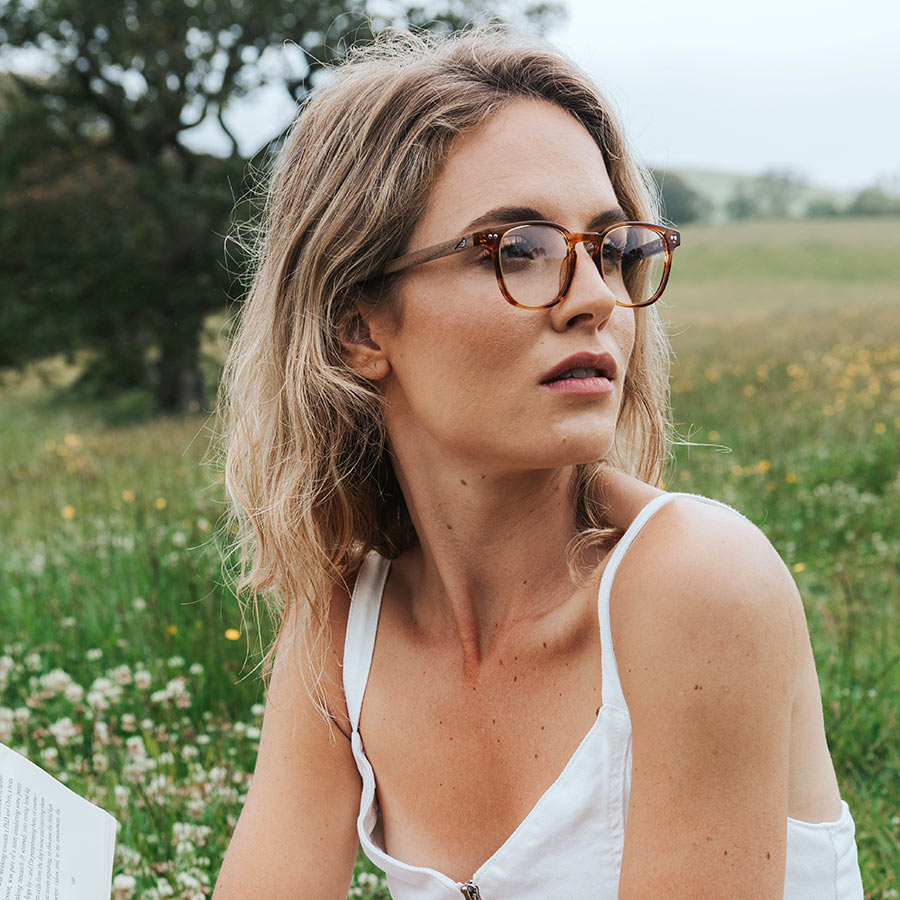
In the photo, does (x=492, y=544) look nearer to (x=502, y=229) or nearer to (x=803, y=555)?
(x=502, y=229)

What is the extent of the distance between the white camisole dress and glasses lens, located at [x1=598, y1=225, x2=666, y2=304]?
0.38 meters

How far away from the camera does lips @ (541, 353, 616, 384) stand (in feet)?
5.50

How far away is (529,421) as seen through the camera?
1679 millimetres

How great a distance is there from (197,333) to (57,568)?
13.6m

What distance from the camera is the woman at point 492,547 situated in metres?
1.48

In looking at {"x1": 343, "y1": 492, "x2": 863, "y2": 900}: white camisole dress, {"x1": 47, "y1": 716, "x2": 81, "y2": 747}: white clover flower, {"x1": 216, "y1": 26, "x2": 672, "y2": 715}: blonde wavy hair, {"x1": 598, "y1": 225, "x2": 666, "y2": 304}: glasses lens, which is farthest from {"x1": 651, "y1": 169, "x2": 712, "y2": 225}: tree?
{"x1": 343, "y1": 492, "x2": 863, "y2": 900}: white camisole dress

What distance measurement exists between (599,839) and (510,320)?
0.79 m

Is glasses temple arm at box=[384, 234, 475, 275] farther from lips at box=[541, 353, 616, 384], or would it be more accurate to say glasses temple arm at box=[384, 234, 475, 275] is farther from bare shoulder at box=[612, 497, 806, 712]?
bare shoulder at box=[612, 497, 806, 712]

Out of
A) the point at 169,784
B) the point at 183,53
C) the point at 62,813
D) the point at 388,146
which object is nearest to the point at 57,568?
the point at 169,784

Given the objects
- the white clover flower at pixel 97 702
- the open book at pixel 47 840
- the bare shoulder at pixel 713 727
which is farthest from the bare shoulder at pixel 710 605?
the white clover flower at pixel 97 702

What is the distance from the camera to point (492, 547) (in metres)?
1.93

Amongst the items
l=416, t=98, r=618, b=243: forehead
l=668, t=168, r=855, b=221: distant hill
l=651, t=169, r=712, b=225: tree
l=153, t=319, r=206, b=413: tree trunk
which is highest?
l=416, t=98, r=618, b=243: forehead

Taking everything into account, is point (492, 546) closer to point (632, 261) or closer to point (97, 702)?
point (632, 261)

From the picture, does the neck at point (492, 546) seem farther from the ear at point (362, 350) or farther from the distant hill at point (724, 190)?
the distant hill at point (724, 190)
